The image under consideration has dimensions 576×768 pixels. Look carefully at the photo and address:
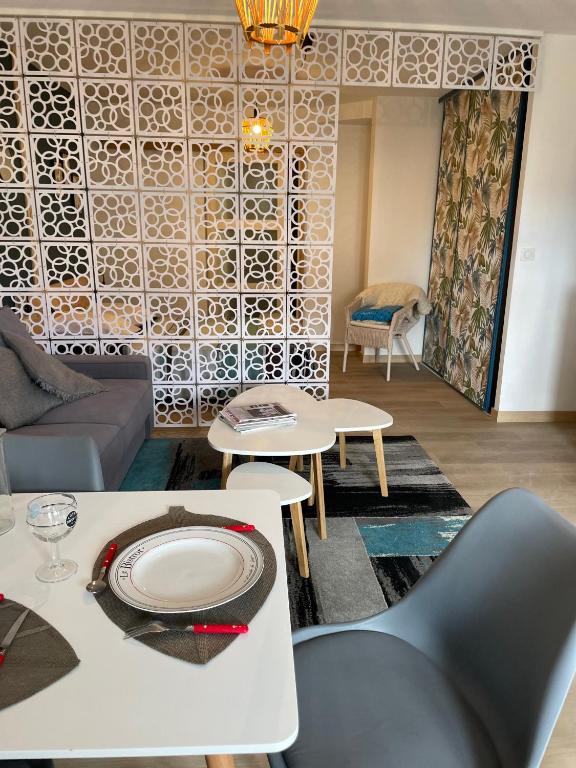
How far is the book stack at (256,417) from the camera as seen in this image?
2.46 meters

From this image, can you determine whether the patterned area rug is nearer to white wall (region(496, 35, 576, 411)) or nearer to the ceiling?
white wall (region(496, 35, 576, 411))

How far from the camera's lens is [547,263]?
3.90m

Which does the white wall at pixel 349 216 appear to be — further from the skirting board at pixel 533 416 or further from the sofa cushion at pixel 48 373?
the sofa cushion at pixel 48 373

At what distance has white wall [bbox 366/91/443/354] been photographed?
18.5 feet

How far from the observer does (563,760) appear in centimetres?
148

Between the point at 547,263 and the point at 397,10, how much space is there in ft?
6.15

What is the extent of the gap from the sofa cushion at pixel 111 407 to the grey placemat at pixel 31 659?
1881 mm

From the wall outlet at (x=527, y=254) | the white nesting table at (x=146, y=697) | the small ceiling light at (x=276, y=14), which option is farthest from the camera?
the wall outlet at (x=527, y=254)

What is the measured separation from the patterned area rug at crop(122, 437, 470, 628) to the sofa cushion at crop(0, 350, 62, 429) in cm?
→ 61

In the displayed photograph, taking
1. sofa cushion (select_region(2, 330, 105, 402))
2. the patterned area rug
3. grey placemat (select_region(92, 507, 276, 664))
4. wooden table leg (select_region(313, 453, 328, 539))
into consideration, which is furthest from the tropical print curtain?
grey placemat (select_region(92, 507, 276, 664))

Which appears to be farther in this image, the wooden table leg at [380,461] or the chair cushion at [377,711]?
the wooden table leg at [380,461]

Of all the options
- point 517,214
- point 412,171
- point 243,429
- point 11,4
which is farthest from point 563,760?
point 412,171

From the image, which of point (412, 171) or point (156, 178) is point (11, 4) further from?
point (412, 171)

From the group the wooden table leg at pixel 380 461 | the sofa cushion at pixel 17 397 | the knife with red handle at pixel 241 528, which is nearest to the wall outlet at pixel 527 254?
the wooden table leg at pixel 380 461
